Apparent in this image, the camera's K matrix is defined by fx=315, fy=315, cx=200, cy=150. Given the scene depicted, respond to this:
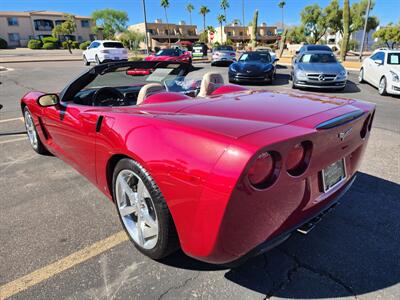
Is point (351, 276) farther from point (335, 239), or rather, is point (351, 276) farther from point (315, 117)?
point (315, 117)

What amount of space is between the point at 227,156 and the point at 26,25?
287 ft

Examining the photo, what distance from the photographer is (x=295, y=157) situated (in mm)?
1752

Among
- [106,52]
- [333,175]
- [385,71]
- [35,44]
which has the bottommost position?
[385,71]

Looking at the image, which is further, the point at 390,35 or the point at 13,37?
the point at 13,37

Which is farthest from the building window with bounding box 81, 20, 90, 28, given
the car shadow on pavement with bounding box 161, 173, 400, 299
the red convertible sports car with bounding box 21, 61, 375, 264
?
the car shadow on pavement with bounding box 161, 173, 400, 299

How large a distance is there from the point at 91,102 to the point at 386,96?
9714 millimetres

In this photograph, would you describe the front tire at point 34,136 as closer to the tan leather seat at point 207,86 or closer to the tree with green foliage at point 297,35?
the tan leather seat at point 207,86

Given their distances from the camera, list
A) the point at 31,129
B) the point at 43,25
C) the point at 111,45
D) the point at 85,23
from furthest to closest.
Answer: the point at 85,23, the point at 43,25, the point at 111,45, the point at 31,129

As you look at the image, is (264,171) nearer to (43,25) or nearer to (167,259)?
(167,259)

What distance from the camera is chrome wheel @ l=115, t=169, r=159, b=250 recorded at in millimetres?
2161

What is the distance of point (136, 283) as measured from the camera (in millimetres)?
2068

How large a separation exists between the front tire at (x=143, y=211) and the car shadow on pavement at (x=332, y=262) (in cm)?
23

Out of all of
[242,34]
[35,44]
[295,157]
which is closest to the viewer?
[295,157]

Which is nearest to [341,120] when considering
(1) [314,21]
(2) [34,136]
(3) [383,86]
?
(2) [34,136]
